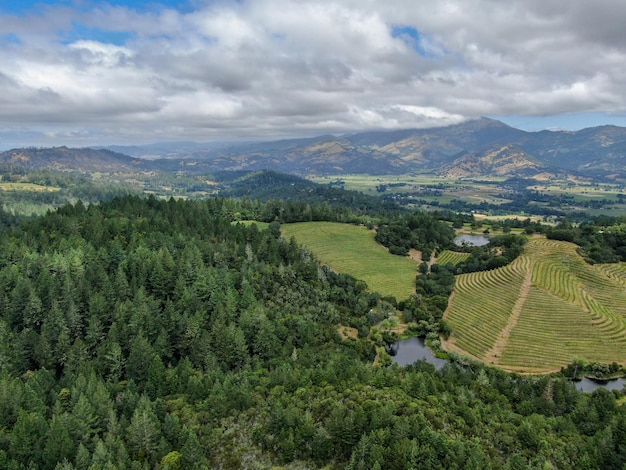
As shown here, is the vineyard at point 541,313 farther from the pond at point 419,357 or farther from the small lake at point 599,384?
the pond at point 419,357

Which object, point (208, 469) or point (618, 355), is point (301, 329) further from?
point (618, 355)

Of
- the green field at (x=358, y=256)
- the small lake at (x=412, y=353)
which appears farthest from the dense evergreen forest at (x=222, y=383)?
the green field at (x=358, y=256)

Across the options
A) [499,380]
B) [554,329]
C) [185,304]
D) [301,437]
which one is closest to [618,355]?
[554,329]

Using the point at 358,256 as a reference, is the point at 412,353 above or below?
below

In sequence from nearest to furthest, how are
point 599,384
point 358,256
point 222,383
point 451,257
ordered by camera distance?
1. point 222,383
2. point 599,384
3. point 358,256
4. point 451,257

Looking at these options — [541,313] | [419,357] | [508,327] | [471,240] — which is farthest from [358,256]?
[541,313]

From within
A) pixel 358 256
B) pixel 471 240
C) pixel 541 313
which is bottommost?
pixel 541 313

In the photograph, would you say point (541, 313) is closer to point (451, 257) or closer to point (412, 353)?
point (412, 353)
